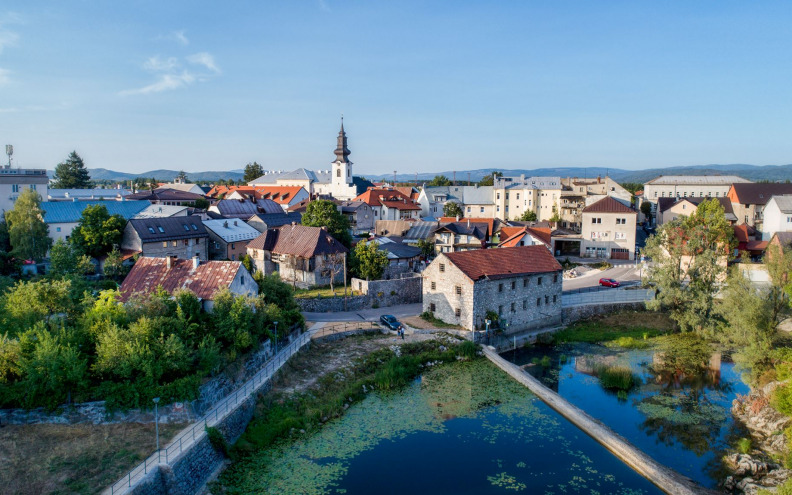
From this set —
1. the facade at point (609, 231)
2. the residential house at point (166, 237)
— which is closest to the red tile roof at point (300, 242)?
the residential house at point (166, 237)

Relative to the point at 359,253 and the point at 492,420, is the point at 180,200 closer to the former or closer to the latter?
the point at 359,253

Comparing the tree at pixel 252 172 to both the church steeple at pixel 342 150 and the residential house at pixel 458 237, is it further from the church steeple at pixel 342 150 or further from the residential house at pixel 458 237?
the residential house at pixel 458 237

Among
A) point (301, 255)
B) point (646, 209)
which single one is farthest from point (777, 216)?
point (301, 255)

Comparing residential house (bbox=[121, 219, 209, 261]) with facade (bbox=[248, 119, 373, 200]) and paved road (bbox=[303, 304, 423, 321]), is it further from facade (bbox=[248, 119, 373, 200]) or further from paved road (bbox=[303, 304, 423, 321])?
facade (bbox=[248, 119, 373, 200])

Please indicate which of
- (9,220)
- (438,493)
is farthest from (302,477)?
(9,220)

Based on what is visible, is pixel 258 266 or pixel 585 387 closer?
pixel 585 387

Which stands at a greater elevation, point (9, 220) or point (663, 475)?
point (9, 220)
